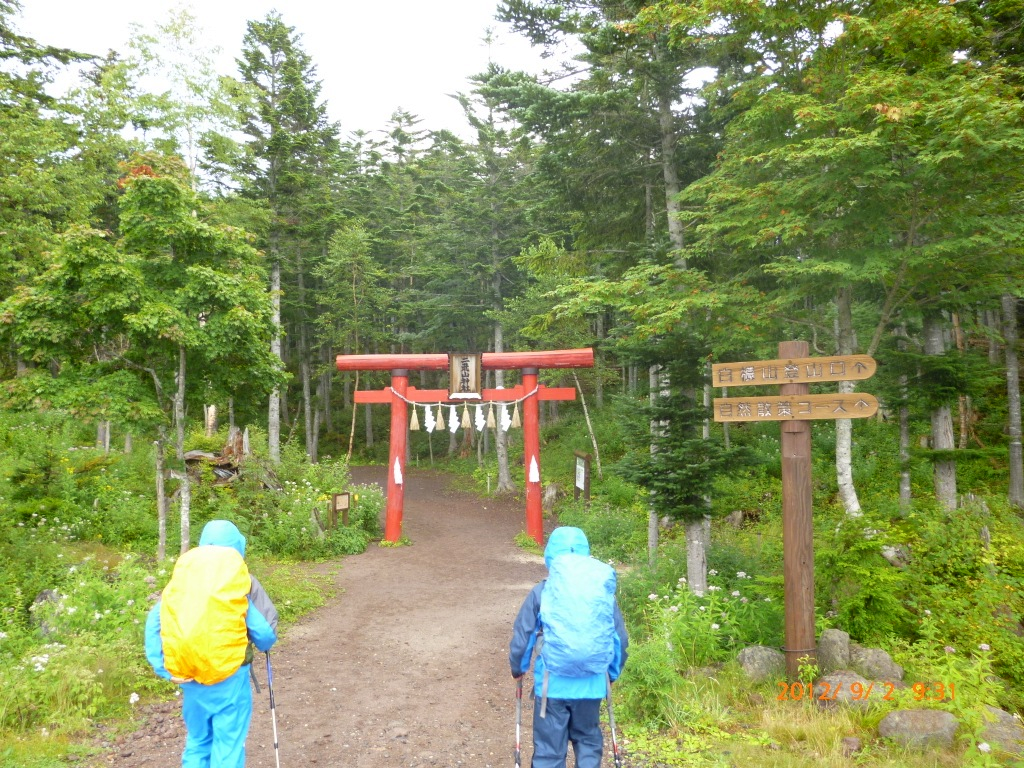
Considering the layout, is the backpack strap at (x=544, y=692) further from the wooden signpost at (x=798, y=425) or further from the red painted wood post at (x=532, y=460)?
the red painted wood post at (x=532, y=460)

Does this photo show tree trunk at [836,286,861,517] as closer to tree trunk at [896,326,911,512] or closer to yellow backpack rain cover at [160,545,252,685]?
tree trunk at [896,326,911,512]

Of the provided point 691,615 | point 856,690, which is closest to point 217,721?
point 691,615

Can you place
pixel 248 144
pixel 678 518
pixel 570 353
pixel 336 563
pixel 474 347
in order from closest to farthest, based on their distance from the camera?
pixel 678 518
pixel 336 563
pixel 570 353
pixel 248 144
pixel 474 347

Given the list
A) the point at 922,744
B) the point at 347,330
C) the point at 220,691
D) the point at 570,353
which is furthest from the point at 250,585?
the point at 347,330

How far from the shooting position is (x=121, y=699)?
5.71 meters

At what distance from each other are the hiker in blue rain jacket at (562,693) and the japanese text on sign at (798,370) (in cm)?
335

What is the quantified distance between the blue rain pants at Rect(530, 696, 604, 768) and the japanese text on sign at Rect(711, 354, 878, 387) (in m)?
3.86

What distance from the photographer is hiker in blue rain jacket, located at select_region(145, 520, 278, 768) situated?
3.53m

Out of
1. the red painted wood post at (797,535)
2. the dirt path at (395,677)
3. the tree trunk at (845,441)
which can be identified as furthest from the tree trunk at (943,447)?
the dirt path at (395,677)

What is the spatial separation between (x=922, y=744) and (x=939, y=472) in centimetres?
728

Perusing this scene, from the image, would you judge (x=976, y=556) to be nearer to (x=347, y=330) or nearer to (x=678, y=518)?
(x=678, y=518)

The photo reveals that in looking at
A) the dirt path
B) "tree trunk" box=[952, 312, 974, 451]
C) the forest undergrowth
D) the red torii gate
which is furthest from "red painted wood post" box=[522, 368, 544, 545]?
"tree trunk" box=[952, 312, 974, 451]

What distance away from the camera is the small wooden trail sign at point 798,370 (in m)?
5.77

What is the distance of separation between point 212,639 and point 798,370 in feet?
18.5
